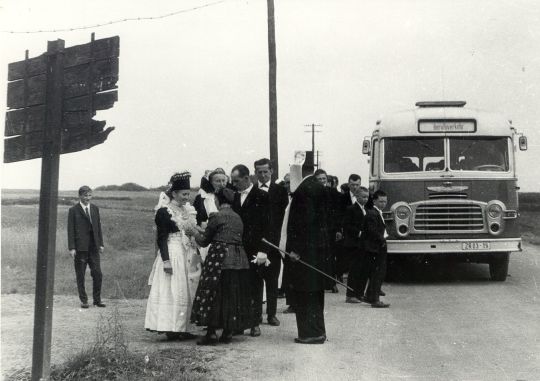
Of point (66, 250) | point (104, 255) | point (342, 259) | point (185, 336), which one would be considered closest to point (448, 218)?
point (342, 259)

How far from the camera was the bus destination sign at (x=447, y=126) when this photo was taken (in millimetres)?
13188

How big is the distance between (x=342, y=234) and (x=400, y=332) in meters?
3.71

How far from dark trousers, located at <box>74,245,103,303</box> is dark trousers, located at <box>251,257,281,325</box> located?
323cm

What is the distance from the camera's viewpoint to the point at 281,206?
28.2 ft

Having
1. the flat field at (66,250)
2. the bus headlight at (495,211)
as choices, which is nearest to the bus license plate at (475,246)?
the bus headlight at (495,211)

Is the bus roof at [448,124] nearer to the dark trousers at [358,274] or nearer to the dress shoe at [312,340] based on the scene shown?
the dark trousers at [358,274]

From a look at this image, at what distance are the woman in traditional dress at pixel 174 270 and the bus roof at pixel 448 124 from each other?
252 inches

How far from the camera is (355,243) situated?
456 inches

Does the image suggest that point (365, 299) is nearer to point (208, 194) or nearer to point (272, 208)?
point (208, 194)

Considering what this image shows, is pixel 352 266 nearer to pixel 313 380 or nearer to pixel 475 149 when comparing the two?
pixel 475 149

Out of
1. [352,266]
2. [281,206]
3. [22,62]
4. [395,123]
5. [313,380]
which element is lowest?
[313,380]

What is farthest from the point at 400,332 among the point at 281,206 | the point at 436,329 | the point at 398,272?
the point at 398,272

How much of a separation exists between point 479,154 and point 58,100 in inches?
370

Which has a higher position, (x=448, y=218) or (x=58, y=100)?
(x=58, y=100)
